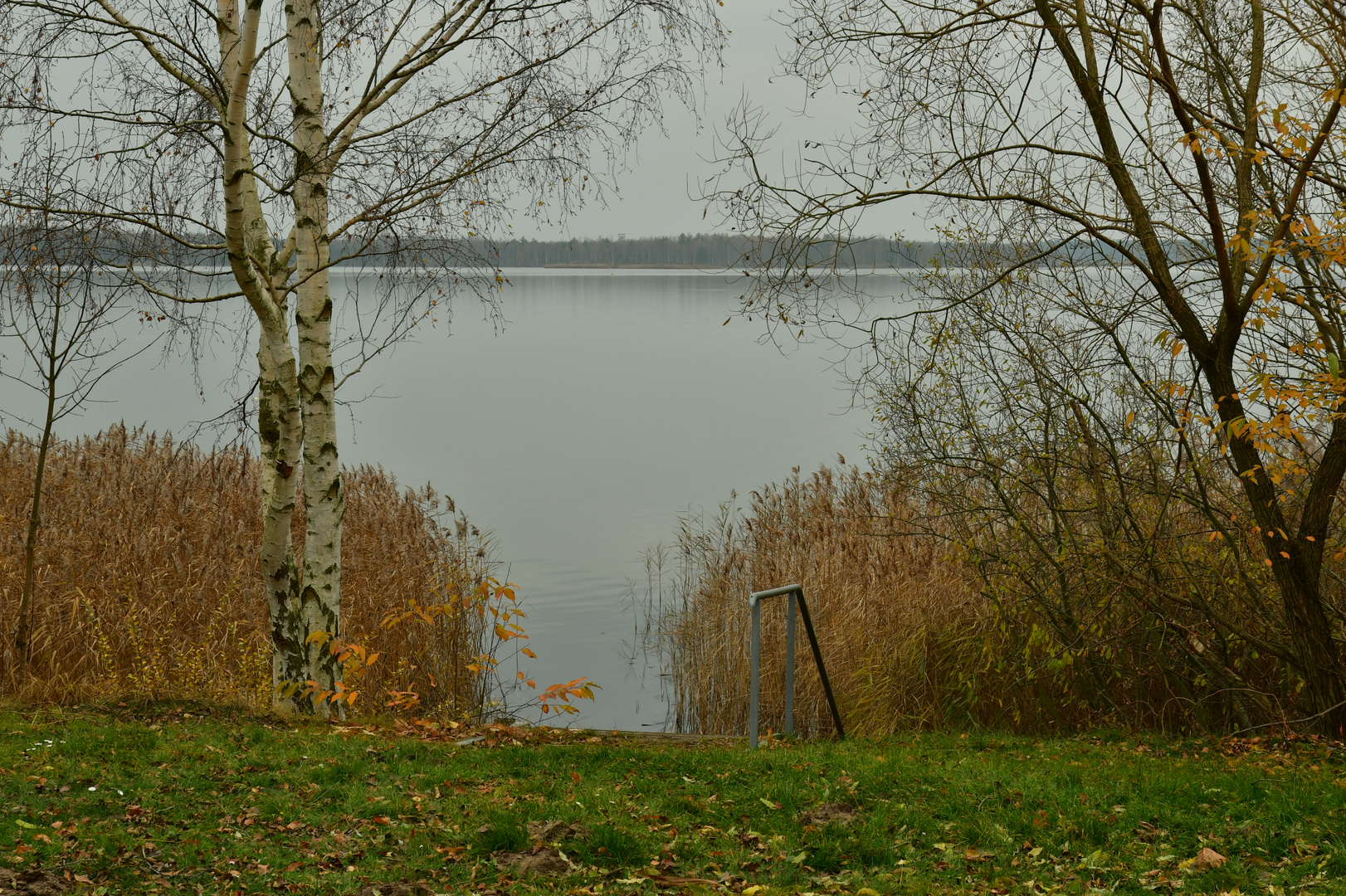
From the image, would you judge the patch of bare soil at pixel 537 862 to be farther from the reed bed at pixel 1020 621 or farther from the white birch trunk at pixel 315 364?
the reed bed at pixel 1020 621

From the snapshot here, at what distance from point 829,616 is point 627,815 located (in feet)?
17.4

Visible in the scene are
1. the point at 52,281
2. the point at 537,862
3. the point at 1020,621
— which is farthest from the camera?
the point at 1020,621

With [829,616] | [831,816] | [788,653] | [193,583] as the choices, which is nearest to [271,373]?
[193,583]

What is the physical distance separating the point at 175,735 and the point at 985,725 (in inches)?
244

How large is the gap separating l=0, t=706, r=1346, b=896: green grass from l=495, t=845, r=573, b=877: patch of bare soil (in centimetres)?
7

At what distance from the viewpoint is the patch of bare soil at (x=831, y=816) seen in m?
4.95

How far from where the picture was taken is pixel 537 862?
429cm

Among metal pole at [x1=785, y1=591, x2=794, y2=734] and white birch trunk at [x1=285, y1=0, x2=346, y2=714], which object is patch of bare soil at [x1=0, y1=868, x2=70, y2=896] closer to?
white birch trunk at [x1=285, y1=0, x2=346, y2=714]

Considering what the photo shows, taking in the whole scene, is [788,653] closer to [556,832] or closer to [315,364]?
[556,832]

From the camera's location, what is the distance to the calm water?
14.3 meters

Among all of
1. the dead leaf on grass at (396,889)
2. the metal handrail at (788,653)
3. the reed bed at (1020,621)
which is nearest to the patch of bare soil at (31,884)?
the dead leaf on grass at (396,889)

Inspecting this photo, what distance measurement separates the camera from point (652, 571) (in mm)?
14914

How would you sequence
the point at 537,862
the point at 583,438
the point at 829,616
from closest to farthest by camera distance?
the point at 537,862 < the point at 829,616 < the point at 583,438

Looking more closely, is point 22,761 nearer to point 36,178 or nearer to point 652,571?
point 36,178
